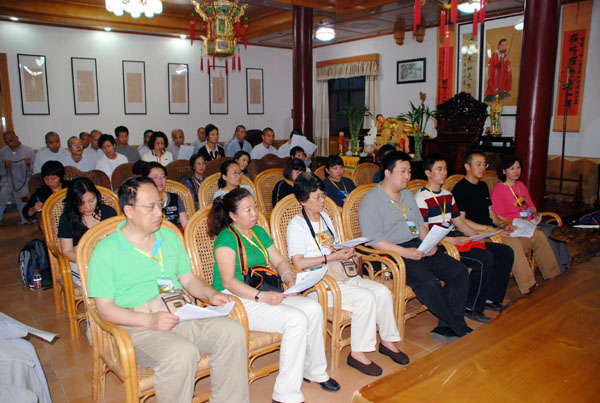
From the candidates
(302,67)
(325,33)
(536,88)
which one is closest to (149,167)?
(536,88)

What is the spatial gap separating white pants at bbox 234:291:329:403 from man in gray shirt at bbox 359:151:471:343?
2.76 feet

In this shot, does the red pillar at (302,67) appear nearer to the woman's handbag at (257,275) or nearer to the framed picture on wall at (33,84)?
the framed picture on wall at (33,84)

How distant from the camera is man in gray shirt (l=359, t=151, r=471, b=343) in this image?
2.84m

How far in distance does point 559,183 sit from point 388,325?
626cm

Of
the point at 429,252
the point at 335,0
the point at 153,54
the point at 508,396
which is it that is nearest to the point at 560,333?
the point at 508,396

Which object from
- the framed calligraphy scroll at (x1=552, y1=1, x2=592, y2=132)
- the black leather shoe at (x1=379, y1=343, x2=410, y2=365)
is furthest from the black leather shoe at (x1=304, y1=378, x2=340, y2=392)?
the framed calligraphy scroll at (x1=552, y1=1, x2=592, y2=132)

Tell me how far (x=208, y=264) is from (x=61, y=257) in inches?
39.9

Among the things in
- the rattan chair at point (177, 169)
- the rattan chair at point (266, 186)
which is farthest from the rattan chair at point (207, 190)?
the rattan chair at point (177, 169)

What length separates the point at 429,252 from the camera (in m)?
3.01

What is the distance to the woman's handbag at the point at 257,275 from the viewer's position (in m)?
2.32

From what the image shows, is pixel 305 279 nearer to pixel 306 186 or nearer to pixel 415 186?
pixel 306 186

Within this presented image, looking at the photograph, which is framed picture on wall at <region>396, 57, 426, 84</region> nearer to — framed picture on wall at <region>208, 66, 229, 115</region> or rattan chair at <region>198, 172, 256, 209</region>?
framed picture on wall at <region>208, 66, 229, 115</region>

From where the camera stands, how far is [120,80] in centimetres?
940

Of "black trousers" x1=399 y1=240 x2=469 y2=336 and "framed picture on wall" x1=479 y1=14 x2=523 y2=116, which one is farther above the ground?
"framed picture on wall" x1=479 y1=14 x2=523 y2=116
